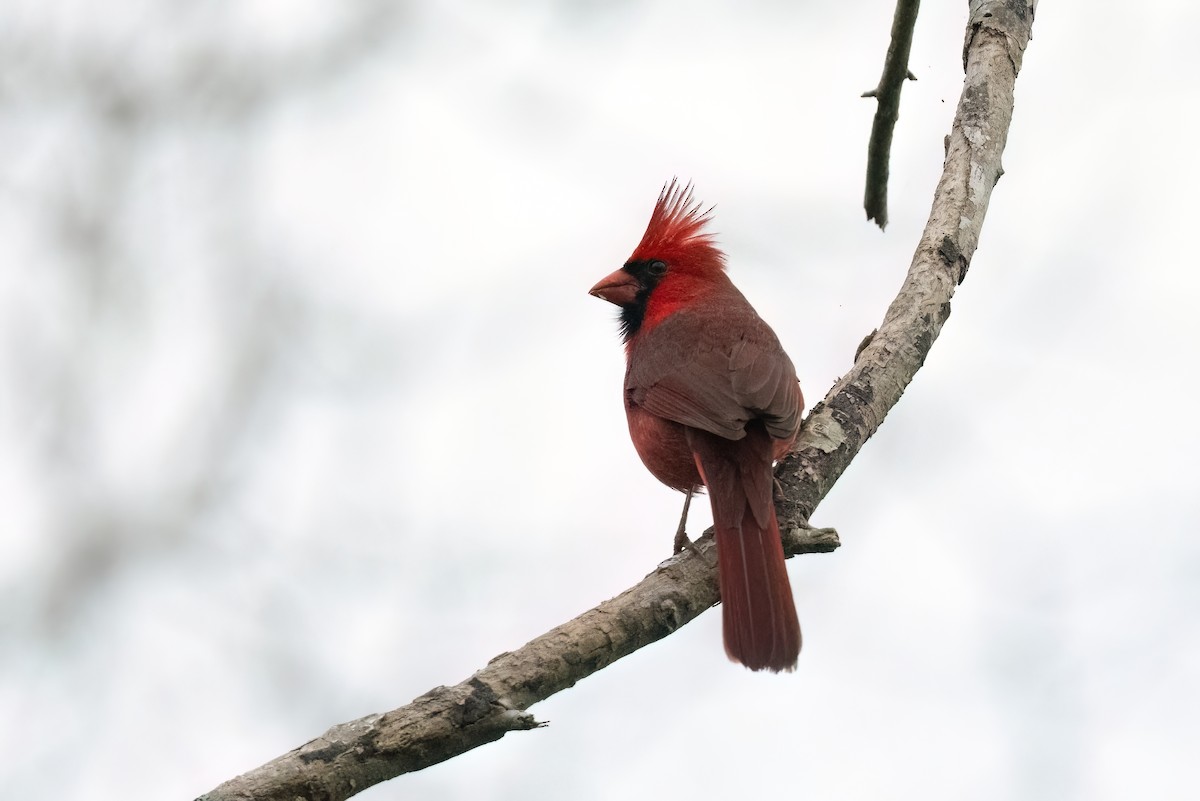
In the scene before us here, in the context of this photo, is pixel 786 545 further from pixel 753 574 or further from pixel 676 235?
pixel 676 235

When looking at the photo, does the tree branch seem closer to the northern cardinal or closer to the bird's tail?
the northern cardinal

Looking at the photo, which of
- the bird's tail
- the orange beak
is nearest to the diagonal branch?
the bird's tail

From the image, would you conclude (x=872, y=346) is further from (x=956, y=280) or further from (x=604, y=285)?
(x=604, y=285)

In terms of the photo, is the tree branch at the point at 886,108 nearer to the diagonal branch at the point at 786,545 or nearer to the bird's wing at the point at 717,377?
the diagonal branch at the point at 786,545

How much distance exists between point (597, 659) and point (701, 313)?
185 centimetres

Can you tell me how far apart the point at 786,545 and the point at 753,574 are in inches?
6.3

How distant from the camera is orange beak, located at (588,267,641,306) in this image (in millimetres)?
4605

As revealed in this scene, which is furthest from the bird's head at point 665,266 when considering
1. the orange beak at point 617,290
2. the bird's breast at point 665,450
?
the bird's breast at point 665,450

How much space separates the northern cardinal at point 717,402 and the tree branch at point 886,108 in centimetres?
60

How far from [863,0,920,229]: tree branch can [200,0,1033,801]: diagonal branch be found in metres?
0.24

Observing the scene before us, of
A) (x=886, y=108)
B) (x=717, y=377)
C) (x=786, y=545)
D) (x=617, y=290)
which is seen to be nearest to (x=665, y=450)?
(x=717, y=377)

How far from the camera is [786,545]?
327 cm

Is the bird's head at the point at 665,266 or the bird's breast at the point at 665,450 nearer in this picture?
the bird's breast at the point at 665,450

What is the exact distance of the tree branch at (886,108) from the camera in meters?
3.97
